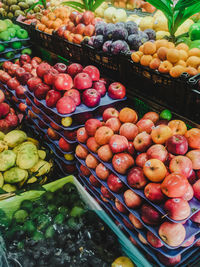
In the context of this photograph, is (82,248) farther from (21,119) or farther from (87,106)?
(21,119)

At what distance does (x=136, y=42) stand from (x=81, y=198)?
1645 millimetres

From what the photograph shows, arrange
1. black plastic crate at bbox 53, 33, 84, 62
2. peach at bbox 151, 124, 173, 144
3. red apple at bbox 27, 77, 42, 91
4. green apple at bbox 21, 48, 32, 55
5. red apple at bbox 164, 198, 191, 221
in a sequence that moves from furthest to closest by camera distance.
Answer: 1. green apple at bbox 21, 48, 32, 55
2. black plastic crate at bbox 53, 33, 84, 62
3. red apple at bbox 27, 77, 42, 91
4. peach at bbox 151, 124, 173, 144
5. red apple at bbox 164, 198, 191, 221

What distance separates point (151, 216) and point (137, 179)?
0.24 meters

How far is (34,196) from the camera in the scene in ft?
6.70

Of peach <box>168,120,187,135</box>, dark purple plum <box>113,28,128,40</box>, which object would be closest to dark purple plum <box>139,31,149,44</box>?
dark purple plum <box>113,28,128,40</box>

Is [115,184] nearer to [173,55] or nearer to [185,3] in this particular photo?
[173,55]

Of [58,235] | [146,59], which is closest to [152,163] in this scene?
[58,235]

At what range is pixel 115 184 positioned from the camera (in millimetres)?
1653

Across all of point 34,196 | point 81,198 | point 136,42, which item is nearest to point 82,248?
point 81,198

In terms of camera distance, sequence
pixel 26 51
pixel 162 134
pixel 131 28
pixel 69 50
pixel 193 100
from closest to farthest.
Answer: pixel 162 134 → pixel 193 100 → pixel 131 28 → pixel 69 50 → pixel 26 51

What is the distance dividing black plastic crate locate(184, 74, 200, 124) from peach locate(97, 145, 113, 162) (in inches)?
27.0

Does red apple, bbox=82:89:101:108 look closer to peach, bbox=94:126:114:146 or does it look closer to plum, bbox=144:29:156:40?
peach, bbox=94:126:114:146

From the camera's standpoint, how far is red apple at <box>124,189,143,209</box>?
1.51 m

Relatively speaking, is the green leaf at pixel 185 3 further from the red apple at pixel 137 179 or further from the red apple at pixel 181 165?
the red apple at pixel 137 179
